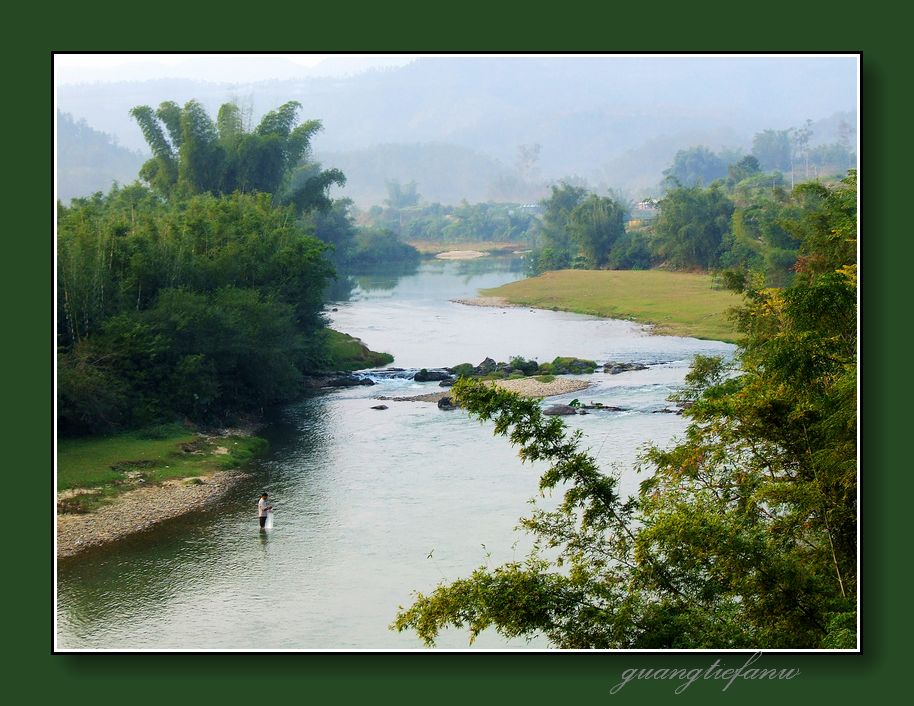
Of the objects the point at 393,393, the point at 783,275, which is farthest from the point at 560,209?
the point at 393,393

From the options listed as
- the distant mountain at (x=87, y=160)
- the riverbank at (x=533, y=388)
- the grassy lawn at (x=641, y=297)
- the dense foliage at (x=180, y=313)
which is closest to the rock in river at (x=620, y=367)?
the riverbank at (x=533, y=388)

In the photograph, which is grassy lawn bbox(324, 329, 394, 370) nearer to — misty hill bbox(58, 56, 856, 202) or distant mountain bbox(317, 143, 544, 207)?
misty hill bbox(58, 56, 856, 202)

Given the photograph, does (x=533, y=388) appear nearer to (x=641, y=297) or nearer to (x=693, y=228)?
(x=641, y=297)

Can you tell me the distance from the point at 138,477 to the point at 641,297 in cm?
2931

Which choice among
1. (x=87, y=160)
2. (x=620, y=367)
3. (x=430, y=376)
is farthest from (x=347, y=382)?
(x=87, y=160)

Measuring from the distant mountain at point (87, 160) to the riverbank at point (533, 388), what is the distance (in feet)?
27.9

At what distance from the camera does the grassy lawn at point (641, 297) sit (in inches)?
1483

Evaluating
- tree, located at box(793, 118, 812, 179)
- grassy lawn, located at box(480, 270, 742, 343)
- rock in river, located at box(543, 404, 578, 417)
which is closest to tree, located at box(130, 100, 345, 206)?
grassy lawn, located at box(480, 270, 742, 343)

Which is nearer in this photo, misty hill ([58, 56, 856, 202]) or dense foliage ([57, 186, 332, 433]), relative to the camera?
misty hill ([58, 56, 856, 202])

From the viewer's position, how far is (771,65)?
39.7 ft

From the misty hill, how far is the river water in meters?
5.90

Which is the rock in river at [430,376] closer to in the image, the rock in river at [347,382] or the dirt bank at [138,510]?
the rock in river at [347,382]

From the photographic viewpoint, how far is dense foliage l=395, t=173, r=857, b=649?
873 centimetres

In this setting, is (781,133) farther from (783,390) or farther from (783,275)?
(783,390)
